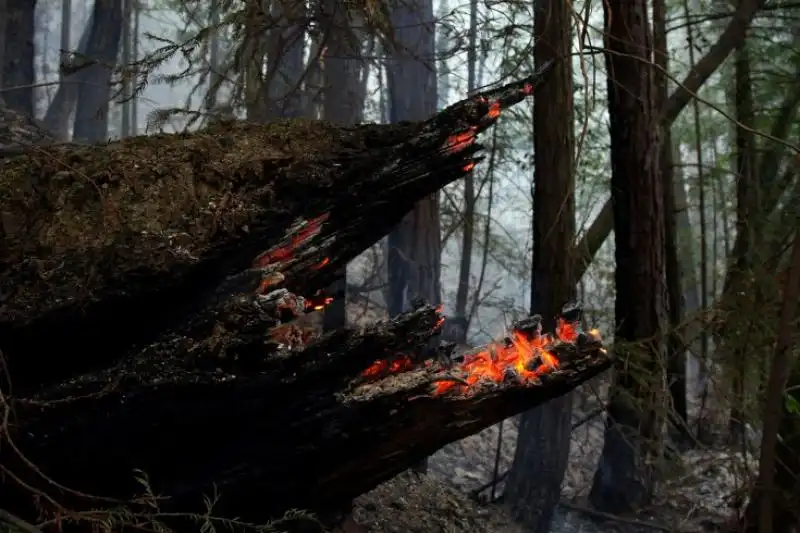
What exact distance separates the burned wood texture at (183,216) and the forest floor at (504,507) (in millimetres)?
2103

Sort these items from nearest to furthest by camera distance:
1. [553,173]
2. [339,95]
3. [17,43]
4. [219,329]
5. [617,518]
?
[219,329], [553,173], [617,518], [339,95], [17,43]

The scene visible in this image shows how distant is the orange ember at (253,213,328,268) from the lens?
366cm

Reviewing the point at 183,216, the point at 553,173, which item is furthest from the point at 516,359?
the point at 553,173

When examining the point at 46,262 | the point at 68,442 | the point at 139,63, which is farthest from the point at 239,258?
the point at 139,63

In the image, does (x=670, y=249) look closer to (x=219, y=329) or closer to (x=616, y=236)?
(x=616, y=236)

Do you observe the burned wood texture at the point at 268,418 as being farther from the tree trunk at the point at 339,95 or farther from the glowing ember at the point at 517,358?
the tree trunk at the point at 339,95

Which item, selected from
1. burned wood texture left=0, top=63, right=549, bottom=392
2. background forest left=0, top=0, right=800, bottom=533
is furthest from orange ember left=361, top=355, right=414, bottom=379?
background forest left=0, top=0, right=800, bottom=533

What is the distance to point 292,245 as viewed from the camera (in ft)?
12.3

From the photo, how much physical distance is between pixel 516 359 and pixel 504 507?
3677 mm

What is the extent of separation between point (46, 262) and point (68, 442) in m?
0.92

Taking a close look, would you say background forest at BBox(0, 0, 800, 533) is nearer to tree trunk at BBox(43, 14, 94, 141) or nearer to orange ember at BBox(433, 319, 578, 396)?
orange ember at BBox(433, 319, 578, 396)

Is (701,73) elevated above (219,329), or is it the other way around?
(701,73)

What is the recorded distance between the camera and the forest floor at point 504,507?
16.6ft

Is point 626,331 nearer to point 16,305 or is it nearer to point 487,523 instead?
point 487,523
